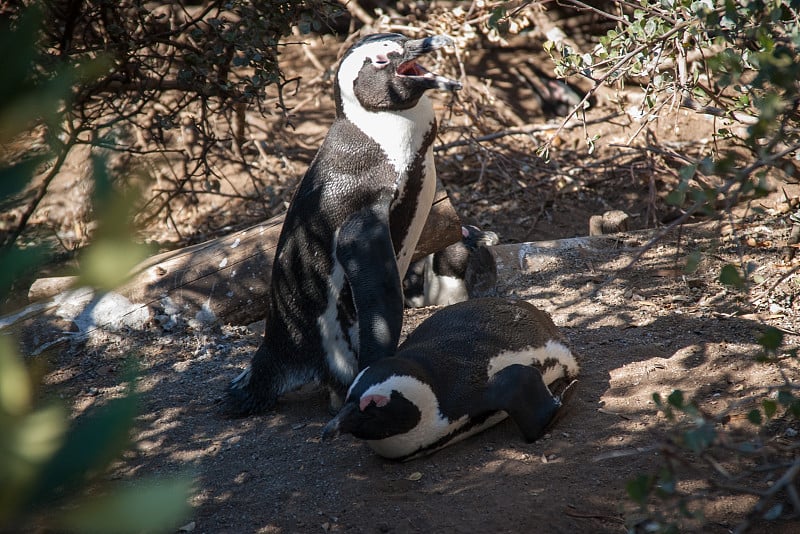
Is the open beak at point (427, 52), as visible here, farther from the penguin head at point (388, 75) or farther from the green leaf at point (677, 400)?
the green leaf at point (677, 400)

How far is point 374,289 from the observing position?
3.34m

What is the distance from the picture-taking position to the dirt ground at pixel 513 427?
8.92ft

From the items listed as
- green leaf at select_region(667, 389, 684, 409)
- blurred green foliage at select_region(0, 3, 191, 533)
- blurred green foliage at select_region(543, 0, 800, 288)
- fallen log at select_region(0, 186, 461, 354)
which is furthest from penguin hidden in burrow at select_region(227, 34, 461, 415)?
blurred green foliage at select_region(0, 3, 191, 533)

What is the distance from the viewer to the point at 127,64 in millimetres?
5094

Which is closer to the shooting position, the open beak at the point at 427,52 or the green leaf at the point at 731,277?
the green leaf at the point at 731,277

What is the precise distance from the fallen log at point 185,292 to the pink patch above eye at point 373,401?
1.93 m

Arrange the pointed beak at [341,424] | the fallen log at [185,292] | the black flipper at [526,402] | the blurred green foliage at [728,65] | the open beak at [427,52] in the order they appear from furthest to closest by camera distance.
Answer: the fallen log at [185,292], the open beak at [427,52], the black flipper at [526,402], the pointed beak at [341,424], the blurred green foliage at [728,65]

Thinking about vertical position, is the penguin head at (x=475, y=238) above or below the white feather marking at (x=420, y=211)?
below

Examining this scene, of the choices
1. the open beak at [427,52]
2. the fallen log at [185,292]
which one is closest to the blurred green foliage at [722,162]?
the open beak at [427,52]

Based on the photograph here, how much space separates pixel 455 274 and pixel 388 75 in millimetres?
1728

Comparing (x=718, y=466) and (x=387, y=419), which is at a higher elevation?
(x=718, y=466)

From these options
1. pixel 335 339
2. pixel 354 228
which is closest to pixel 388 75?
pixel 354 228

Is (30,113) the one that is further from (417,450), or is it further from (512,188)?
(512,188)

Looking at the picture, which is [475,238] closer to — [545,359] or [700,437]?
[545,359]
